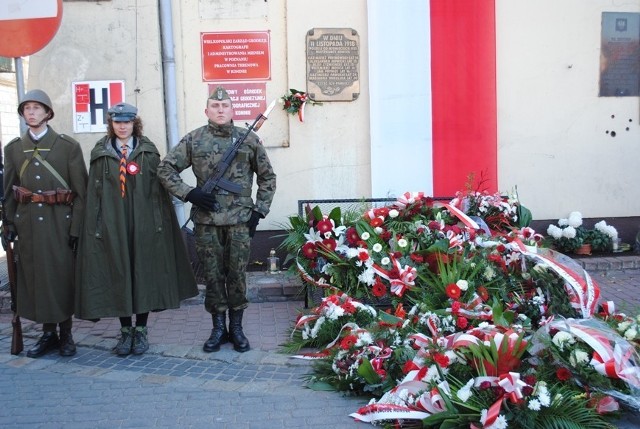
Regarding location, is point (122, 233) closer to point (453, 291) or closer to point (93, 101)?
point (453, 291)

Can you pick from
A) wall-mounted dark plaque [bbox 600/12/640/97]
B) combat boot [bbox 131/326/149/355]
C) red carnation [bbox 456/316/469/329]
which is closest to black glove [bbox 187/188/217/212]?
combat boot [bbox 131/326/149/355]

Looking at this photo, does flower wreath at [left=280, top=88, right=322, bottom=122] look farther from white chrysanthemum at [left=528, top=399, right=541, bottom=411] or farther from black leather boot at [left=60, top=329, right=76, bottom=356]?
white chrysanthemum at [left=528, top=399, right=541, bottom=411]

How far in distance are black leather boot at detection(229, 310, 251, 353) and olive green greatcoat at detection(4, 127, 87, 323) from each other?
3.95 feet

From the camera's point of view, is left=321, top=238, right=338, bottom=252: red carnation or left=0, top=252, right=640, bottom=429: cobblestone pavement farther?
left=321, top=238, right=338, bottom=252: red carnation

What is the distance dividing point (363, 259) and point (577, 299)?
1.64 m

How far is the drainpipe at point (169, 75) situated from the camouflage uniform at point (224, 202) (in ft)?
6.96

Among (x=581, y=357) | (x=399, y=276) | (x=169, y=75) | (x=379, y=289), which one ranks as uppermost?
(x=169, y=75)

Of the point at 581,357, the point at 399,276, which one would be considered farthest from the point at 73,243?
the point at 581,357

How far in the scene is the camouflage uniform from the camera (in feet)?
16.8

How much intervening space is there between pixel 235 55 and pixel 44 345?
3582mm

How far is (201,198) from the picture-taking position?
499cm

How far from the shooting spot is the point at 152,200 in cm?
521

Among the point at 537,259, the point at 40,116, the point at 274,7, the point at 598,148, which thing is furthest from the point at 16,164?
the point at 598,148

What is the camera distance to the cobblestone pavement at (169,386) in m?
4.10
